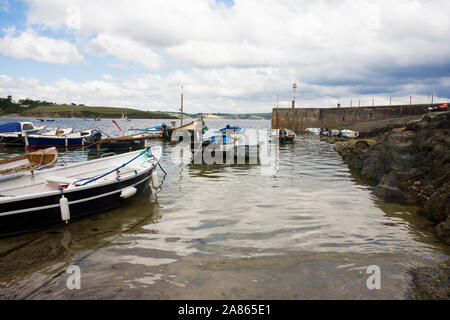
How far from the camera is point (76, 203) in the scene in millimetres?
8516

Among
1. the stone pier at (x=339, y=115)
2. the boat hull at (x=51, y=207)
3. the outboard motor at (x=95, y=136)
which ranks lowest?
the boat hull at (x=51, y=207)

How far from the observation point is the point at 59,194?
8.05 m

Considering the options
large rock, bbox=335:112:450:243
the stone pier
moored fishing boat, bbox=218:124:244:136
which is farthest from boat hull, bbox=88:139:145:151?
the stone pier

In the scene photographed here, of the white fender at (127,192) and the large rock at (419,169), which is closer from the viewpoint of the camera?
the large rock at (419,169)

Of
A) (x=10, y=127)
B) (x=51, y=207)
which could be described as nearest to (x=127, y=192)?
(x=51, y=207)

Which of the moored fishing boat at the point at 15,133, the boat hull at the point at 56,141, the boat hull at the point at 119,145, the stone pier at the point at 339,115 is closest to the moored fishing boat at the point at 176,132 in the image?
the boat hull at the point at 56,141

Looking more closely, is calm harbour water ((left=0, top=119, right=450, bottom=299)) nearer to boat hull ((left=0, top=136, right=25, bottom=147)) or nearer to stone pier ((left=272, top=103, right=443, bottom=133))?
boat hull ((left=0, top=136, right=25, bottom=147))

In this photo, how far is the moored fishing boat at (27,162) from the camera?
9.71 metres

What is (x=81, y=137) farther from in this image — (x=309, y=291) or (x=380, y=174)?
(x=309, y=291)

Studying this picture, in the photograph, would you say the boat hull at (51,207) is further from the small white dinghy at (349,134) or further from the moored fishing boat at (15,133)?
the small white dinghy at (349,134)

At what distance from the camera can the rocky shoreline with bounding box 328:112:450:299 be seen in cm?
518

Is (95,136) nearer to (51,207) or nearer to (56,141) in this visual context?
(56,141)
